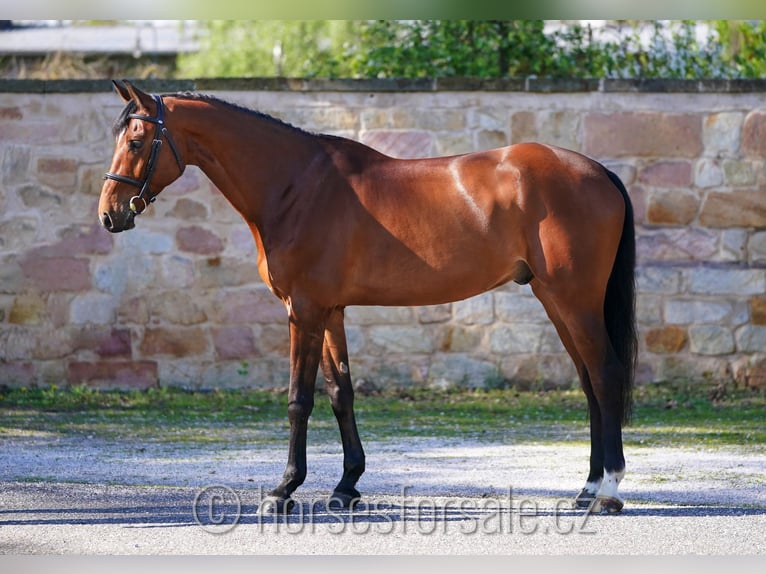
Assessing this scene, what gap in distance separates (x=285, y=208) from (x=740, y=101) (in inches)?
201

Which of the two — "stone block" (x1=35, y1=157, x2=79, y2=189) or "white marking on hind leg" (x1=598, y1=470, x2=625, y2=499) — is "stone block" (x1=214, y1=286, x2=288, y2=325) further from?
"white marking on hind leg" (x1=598, y1=470, x2=625, y2=499)

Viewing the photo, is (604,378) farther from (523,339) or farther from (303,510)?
(523,339)

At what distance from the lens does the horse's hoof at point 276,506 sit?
18.6ft

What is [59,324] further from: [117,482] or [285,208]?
[285,208]

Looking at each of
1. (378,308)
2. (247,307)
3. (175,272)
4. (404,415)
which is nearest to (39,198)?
(175,272)

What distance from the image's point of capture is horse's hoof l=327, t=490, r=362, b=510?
5.81 meters

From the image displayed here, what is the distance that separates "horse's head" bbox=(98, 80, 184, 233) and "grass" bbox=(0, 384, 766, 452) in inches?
100

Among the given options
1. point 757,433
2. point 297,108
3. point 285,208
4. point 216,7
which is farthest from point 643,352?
point 216,7

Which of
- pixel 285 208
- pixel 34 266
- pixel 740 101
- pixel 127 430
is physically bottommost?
pixel 127 430

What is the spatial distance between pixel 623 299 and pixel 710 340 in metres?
3.97

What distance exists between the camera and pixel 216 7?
4.42m

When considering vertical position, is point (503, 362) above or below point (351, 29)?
below

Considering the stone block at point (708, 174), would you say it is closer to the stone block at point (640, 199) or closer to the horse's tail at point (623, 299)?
the stone block at point (640, 199)

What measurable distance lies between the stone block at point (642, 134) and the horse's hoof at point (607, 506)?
449 centimetres
